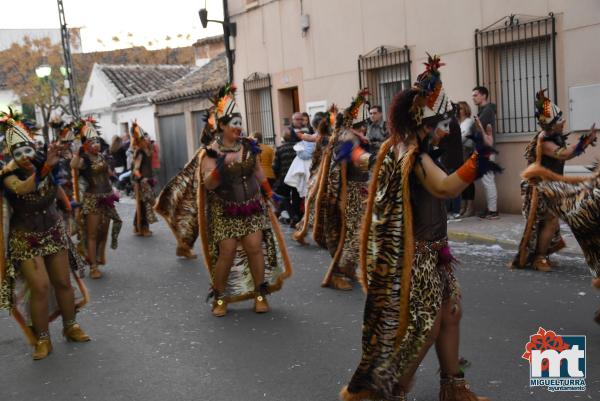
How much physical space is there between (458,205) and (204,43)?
19.2 meters

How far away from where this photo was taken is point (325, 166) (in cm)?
691

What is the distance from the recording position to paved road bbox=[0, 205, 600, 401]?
455 centimetres

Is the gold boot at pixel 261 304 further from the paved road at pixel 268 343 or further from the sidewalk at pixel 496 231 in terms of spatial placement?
the sidewalk at pixel 496 231

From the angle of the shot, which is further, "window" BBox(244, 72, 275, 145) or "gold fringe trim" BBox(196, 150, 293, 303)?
"window" BBox(244, 72, 275, 145)

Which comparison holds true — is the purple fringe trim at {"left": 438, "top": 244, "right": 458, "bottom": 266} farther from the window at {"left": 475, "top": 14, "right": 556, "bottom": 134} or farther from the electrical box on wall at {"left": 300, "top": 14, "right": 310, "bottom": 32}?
the electrical box on wall at {"left": 300, "top": 14, "right": 310, "bottom": 32}

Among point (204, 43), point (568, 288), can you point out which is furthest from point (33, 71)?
point (568, 288)

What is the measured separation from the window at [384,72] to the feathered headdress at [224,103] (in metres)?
6.28

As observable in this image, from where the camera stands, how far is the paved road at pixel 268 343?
455cm

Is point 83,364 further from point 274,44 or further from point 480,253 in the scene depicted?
point 274,44

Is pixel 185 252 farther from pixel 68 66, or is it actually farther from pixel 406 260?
pixel 68 66

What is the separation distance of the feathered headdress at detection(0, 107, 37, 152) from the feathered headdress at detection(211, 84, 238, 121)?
5.19 feet

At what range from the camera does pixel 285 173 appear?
11.6 metres

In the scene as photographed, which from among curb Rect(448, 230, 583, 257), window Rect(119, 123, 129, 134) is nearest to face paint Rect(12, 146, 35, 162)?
curb Rect(448, 230, 583, 257)

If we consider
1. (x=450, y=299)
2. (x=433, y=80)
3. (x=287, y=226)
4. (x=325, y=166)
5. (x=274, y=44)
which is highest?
(x=274, y=44)
